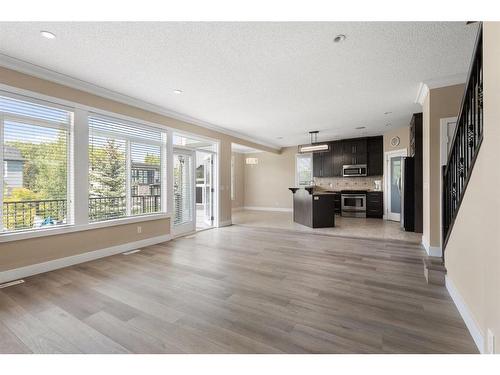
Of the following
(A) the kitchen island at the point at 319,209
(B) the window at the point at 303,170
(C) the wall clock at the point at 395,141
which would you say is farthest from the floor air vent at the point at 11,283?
(C) the wall clock at the point at 395,141

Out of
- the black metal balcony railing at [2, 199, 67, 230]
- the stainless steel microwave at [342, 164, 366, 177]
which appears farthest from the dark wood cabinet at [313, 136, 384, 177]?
the black metal balcony railing at [2, 199, 67, 230]

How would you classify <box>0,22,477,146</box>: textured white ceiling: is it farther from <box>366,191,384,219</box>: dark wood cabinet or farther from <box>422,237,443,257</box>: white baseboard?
<box>366,191,384,219</box>: dark wood cabinet

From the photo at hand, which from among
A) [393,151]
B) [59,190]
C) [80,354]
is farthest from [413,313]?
[393,151]

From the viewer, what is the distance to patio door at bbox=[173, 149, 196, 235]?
5539mm

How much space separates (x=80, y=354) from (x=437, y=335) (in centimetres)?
262

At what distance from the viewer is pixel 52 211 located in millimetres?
3414

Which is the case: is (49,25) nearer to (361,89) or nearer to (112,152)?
(112,152)

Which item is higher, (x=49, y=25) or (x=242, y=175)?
(x=49, y=25)

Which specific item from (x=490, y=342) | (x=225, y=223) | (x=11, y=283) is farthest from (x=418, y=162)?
(x=11, y=283)

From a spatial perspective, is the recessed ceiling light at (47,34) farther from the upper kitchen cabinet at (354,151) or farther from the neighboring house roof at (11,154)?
the upper kitchen cabinet at (354,151)

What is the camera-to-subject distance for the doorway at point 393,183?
715 cm

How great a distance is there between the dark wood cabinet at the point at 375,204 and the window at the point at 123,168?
6.66 m

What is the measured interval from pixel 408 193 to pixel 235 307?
16.9 feet
